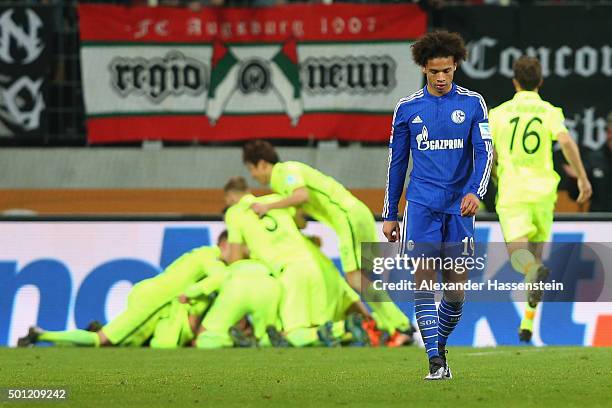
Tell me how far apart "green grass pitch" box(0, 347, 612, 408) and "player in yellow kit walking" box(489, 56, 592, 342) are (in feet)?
3.18

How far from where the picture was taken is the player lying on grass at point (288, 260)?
47.6 feet

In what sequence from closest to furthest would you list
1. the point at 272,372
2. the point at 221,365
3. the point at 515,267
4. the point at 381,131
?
the point at 272,372
the point at 221,365
the point at 515,267
the point at 381,131

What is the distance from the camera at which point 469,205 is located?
952cm

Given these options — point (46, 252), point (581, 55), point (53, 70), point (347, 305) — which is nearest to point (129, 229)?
point (46, 252)

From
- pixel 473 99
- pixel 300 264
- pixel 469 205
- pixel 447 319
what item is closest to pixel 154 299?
pixel 300 264

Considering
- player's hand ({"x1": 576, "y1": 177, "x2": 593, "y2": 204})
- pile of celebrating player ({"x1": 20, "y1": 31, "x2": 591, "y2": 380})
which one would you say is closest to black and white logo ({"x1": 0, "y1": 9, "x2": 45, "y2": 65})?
pile of celebrating player ({"x1": 20, "y1": 31, "x2": 591, "y2": 380})

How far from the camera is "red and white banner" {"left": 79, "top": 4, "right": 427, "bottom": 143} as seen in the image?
695 inches

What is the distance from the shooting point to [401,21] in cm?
1766

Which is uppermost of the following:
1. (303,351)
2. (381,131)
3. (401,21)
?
(401,21)

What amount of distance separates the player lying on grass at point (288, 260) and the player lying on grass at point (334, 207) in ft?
0.57

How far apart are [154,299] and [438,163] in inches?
219

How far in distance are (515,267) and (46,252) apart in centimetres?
458

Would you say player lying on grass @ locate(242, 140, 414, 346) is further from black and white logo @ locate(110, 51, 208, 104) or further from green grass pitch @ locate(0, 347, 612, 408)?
black and white logo @ locate(110, 51, 208, 104)

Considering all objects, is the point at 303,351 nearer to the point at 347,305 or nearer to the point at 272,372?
the point at 347,305
